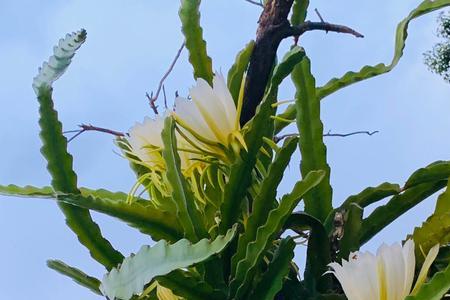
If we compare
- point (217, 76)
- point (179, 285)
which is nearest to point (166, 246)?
point (179, 285)

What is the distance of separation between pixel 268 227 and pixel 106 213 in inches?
6.1

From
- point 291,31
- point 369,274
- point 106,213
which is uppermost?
point 291,31

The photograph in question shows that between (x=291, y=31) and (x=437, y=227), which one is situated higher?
(x=291, y=31)

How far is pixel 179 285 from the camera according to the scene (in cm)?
64

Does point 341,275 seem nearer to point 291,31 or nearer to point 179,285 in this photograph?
point 179,285

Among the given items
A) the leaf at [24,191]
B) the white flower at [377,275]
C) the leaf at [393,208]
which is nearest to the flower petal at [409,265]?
the white flower at [377,275]

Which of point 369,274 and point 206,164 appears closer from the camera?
point 369,274

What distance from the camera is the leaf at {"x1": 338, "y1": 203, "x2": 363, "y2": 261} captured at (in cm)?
69

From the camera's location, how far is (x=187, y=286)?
2.10ft

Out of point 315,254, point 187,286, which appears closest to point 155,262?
point 187,286

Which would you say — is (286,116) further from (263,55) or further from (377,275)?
(377,275)

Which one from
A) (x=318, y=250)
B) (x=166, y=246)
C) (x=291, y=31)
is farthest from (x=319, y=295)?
(x=291, y=31)

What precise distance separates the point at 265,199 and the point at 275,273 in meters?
0.06

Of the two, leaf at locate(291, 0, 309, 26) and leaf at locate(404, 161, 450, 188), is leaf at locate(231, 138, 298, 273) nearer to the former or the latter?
leaf at locate(404, 161, 450, 188)
